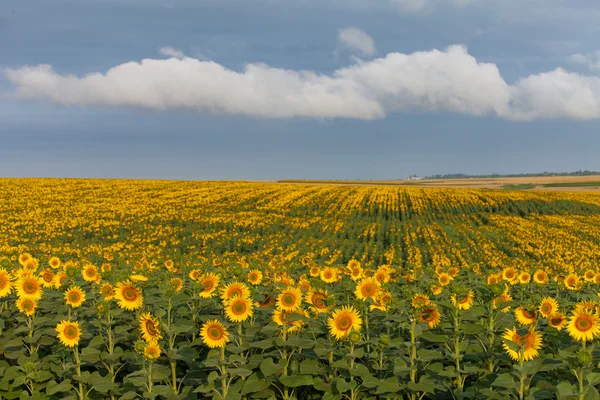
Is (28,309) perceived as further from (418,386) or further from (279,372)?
(418,386)

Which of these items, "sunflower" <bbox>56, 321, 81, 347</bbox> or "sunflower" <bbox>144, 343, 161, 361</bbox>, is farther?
"sunflower" <bbox>56, 321, 81, 347</bbox>

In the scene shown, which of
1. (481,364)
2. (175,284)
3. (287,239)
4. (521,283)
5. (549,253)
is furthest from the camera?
(287,239)

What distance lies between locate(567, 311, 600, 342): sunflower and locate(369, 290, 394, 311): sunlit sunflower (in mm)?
1685

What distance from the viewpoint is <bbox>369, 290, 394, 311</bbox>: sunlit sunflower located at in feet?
15.7

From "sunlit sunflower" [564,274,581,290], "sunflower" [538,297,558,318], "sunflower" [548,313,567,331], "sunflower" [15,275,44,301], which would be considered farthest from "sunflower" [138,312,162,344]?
"sunlit sunflower" [564,274,581,290]

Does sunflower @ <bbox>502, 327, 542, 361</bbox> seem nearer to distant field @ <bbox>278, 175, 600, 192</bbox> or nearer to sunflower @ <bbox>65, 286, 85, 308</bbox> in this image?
sunflower @ <bbox>65, 286, 85, 308</bbox>

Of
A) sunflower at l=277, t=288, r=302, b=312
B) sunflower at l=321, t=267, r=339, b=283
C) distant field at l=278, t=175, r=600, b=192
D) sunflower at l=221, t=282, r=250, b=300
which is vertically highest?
distant field at l=278, t=175, r=600, b=192

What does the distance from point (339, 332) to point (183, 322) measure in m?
1.80

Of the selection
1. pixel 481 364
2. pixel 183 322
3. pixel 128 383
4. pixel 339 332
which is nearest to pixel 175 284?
pixel 183 322

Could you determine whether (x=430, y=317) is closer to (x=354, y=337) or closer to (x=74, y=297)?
(x=354, y=337)

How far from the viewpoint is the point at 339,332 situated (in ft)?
13.2

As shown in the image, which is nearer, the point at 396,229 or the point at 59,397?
the point at 59,397

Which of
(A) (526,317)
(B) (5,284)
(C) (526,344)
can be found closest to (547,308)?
(A) (526,317)

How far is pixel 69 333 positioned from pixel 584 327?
5.02 meters
